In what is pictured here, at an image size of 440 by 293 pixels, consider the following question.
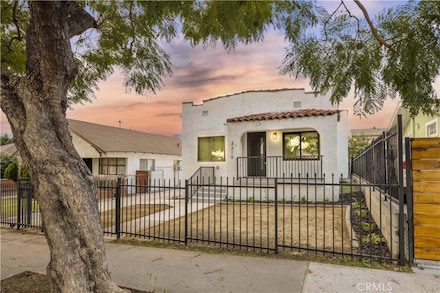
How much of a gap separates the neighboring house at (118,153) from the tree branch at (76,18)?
16.4 metres

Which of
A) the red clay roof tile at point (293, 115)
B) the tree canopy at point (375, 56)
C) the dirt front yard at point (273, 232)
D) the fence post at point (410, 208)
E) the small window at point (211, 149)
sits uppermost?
the red clay roof tile at point (293, 115)

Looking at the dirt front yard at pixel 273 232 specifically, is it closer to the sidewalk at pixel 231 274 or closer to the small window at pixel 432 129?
the sidewalk at pixel 231 274

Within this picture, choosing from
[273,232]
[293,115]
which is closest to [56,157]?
[273,232]

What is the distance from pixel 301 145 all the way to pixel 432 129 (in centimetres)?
644

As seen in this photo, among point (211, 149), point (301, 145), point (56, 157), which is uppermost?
point (301, 145)

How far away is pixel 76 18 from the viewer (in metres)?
4.22

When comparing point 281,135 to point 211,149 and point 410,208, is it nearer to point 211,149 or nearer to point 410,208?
point 211,149

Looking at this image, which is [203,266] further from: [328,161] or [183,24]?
[328,161]

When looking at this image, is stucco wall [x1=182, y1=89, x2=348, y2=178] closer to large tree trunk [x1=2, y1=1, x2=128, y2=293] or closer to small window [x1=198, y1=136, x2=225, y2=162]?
small window [x1=198, y1=136, x2=225, y2=162]

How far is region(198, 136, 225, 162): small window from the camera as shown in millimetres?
16156

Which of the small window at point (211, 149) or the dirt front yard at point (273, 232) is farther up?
the small window at point (211, 149)

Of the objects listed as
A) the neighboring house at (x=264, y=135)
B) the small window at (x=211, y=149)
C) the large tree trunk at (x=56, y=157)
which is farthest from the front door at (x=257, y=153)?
the large tree trunk at (x=56, y=157)

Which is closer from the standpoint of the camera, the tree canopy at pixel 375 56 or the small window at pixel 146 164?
the tree canopy at pixel 375 56

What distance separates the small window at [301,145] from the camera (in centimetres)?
1386
